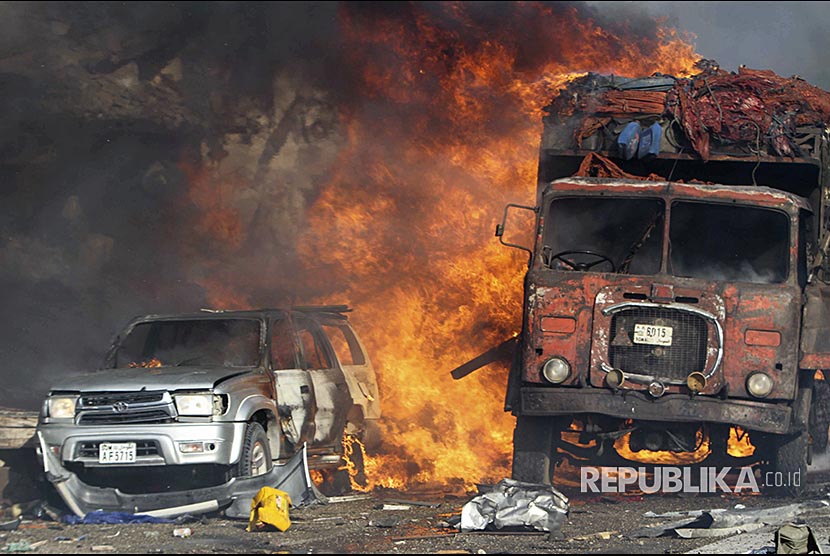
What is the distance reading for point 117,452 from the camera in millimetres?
9000

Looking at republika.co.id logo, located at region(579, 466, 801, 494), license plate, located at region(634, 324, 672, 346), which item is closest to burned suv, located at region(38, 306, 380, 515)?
republika.co.id logo, located at region(579, 466, 801, 494)

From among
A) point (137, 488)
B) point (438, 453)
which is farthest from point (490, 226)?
point (137, 488)

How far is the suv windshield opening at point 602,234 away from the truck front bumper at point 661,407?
51.7 inches

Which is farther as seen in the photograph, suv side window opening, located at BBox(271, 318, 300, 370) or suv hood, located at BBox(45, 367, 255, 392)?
suv side window opening, located at BBox(271, 318, 300, 370)

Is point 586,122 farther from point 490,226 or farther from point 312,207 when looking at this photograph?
point 312,207

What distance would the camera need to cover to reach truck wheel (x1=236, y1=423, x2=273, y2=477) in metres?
9.32

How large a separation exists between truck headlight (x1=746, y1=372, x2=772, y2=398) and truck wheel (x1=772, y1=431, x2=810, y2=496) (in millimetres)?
856

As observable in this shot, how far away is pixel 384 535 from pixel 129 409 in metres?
2.45

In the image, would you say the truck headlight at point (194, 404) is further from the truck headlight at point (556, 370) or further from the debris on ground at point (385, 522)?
the truck headlight at point (556, 370)

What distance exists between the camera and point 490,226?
1516cm

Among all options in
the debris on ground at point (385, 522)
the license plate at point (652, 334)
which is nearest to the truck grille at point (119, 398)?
the debris on ground at point (385, 522)

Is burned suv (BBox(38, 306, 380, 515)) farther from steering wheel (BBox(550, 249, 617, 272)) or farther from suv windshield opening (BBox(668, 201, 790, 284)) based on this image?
suv windshield opening (BBox(668, 201, 790, 284))

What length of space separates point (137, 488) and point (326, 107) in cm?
865

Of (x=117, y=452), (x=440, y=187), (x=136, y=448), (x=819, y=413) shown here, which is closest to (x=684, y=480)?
(x=819, y=413)
